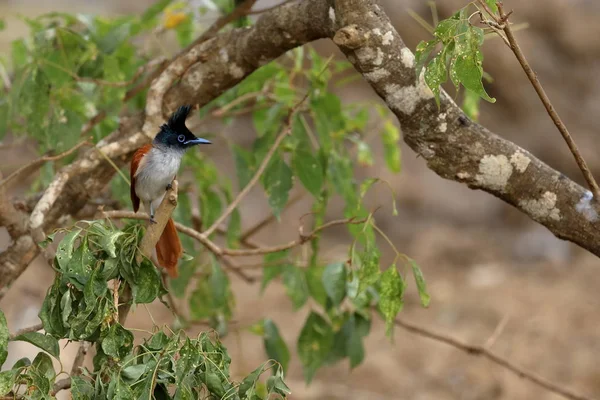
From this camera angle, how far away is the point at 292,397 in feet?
15.3

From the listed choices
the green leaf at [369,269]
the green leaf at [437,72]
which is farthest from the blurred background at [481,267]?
the green leaf at [437,72]

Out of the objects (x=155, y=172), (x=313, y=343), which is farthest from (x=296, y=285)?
(x=155, y=172)

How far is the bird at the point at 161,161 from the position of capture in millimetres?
2256

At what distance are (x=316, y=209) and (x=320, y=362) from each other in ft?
1.81

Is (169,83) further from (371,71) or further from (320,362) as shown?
(320,362)

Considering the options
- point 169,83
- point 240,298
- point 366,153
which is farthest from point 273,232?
point 169,83

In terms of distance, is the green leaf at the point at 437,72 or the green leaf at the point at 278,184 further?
the green leaf at the point at 278,184

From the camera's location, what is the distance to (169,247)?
7.09 ft

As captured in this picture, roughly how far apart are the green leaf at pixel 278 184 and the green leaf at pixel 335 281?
9.7 inches

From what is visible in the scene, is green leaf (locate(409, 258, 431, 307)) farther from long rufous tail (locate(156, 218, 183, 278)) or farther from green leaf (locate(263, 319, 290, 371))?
green leaf (locate(263, 319, 290, 371))

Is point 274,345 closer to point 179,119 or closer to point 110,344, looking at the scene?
point 179,119

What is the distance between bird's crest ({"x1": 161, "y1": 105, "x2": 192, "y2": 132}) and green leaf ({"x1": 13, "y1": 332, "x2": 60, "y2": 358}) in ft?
2.62

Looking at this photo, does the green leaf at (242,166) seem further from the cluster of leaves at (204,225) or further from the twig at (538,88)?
the twig at (538,88)

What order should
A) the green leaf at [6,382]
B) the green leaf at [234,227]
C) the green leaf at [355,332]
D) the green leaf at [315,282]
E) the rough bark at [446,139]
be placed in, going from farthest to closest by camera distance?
the green leaf at [234,227] < the green leaf at [315,282] < the green leaf at [355,332] < the rough bark at [446,139] < the green leaf at [6,382]
